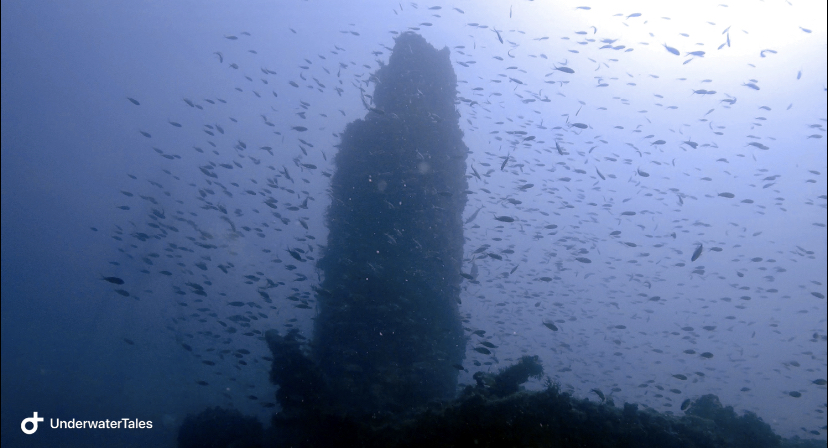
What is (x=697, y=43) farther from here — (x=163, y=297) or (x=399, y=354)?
(x=163, y=297)

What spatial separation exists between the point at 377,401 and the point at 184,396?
149 feet

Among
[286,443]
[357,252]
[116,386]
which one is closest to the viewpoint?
[286,443]

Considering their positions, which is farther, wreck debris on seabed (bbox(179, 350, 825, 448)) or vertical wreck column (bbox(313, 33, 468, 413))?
vertical wreck column (bbox(313, 33, 468, 413))

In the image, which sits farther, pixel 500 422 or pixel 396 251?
pixel 396 251

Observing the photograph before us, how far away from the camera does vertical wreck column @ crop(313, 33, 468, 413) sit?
11266 millimetres

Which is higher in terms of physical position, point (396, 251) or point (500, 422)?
point (500, 422)

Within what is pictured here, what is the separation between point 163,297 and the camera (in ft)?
250

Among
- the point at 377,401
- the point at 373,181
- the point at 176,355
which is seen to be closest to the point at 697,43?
the point at 373,181

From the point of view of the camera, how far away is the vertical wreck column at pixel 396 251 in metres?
11.3

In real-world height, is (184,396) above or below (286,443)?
below

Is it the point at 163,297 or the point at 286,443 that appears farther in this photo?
the point at 163,297

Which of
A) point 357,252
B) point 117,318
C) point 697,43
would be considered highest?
point 697,43

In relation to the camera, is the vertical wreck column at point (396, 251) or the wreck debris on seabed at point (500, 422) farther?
the vertical wreck column at point (396, 251)

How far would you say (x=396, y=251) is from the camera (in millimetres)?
12406
